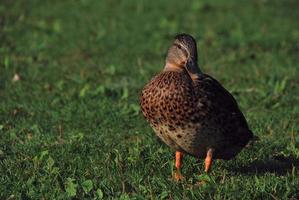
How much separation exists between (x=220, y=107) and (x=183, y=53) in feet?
1.65

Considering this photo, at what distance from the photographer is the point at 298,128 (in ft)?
25.7

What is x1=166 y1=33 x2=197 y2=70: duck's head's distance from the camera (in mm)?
6191

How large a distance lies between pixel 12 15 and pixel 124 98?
4903mm

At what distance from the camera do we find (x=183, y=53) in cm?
621

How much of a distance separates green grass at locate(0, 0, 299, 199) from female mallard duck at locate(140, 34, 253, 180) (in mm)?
234

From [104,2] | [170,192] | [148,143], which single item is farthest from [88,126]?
[104,2]

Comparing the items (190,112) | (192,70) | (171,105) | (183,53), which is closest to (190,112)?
(190,112)

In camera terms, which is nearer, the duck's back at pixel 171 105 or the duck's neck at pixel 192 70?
the duck's back at pixel 171 105

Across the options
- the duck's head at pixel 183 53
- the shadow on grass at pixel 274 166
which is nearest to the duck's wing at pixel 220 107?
the duck's head at pixel 183 53

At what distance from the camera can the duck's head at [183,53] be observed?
619 centimetres

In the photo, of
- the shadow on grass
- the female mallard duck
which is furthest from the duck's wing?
the shadow on grass

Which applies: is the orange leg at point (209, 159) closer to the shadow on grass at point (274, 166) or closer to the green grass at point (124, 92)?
the green grass at point (124, 92)

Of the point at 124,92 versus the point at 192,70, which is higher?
the point at 192,70

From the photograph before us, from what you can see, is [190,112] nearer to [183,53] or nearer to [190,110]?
[190,110]
